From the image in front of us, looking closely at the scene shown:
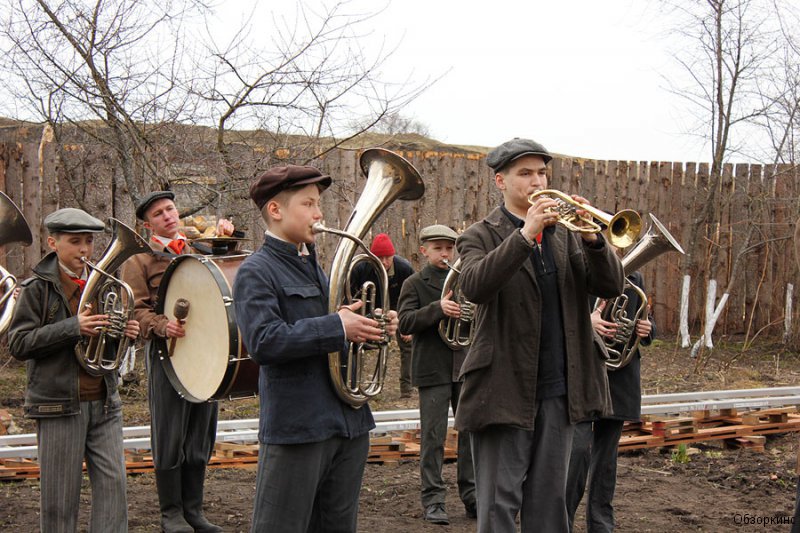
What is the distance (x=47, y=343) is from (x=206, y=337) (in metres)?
1.06

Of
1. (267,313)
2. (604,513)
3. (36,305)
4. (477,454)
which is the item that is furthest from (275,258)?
(604,513)

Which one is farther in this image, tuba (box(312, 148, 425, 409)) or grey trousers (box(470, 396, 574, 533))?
grey trousers (box(470, 396, 574, 533))

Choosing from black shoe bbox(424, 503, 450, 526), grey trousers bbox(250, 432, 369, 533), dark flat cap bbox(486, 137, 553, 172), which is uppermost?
dark flat cap bbox(486, 137, 553, 172)

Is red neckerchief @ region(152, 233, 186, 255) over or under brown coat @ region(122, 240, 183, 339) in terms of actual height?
over

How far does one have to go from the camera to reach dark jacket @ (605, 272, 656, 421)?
19.1ft

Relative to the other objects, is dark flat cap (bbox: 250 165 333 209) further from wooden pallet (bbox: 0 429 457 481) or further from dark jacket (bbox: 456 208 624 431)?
wooden pallet (bbox: 0 429 457 481)

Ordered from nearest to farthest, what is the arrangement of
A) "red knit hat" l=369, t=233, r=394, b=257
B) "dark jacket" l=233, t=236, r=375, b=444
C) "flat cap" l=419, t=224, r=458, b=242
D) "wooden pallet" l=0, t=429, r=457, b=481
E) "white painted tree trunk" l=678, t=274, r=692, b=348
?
"dark jacket" l=233, t=236, r=375, b=444
"flat cap" l=419, t=224, r=458, b=242
"wooden pallet" l=0, t=429, r=457, b=481
"red knit hat" l=369, t=233, r=394, b=257
"white painted tree trunk" l=678, t=274, r=692, b=348

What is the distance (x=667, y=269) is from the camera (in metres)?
14.7

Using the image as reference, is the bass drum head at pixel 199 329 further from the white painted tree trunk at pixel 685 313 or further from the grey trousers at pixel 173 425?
the white painted tree trunk at pixel 685 313

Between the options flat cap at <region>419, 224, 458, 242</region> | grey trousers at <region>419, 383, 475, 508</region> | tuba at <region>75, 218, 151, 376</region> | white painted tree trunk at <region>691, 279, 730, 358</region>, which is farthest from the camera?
white painted tree trunk at <region>691, 279, 730, 358</region>

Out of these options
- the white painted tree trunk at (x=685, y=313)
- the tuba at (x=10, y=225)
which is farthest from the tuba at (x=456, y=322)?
the white painted tree trunk at (x=685, y=313)

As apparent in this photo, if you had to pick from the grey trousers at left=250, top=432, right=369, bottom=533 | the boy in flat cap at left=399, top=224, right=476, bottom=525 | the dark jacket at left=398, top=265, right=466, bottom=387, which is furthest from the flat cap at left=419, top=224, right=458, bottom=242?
the grey trousers at left=250, top=432, right=369, bottom=533

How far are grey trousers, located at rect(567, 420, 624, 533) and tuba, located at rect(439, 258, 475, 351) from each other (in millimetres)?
1216

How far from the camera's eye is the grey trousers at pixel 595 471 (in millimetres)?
5602
